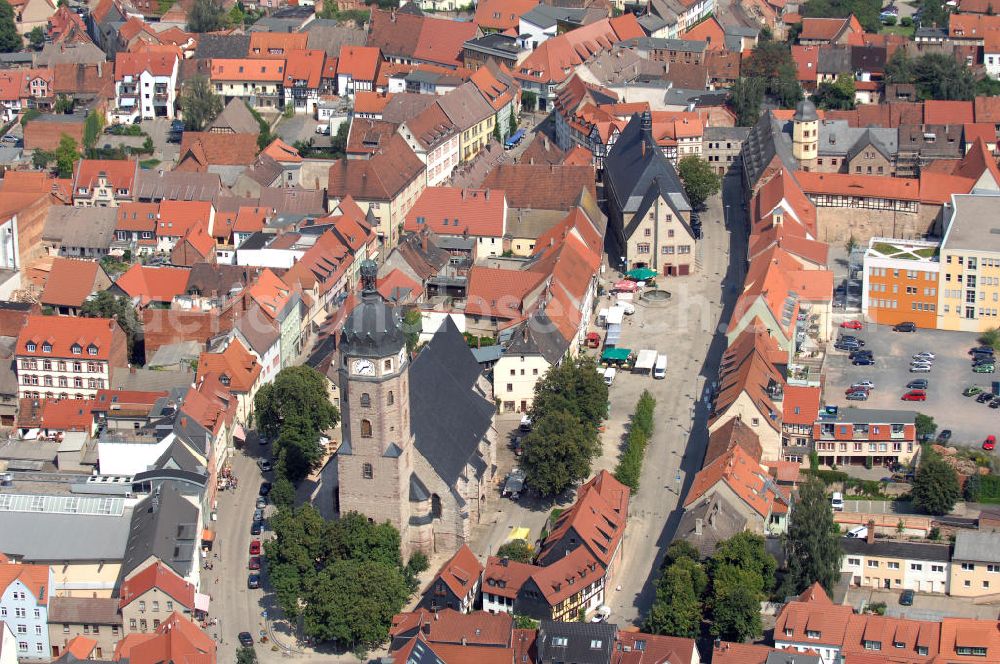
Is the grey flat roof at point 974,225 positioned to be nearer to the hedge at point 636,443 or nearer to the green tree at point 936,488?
the green tree at point 936,488

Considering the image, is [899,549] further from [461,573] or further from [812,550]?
[461,573]

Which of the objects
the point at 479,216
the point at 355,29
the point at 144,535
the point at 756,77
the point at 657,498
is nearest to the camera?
the point at 144,535

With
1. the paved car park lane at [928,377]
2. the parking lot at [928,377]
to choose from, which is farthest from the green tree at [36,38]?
the parking lot at [928,377]

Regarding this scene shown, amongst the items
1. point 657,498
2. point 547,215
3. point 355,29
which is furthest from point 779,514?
point 355,29

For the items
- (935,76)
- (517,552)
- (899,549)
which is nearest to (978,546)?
(899,549)

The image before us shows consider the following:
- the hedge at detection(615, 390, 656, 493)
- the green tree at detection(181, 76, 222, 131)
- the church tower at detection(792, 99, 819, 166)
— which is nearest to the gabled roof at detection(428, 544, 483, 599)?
the hedge at detection(615, 390, 656, 493)

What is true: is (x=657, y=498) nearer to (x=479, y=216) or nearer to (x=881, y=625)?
(x=881, y=625)
